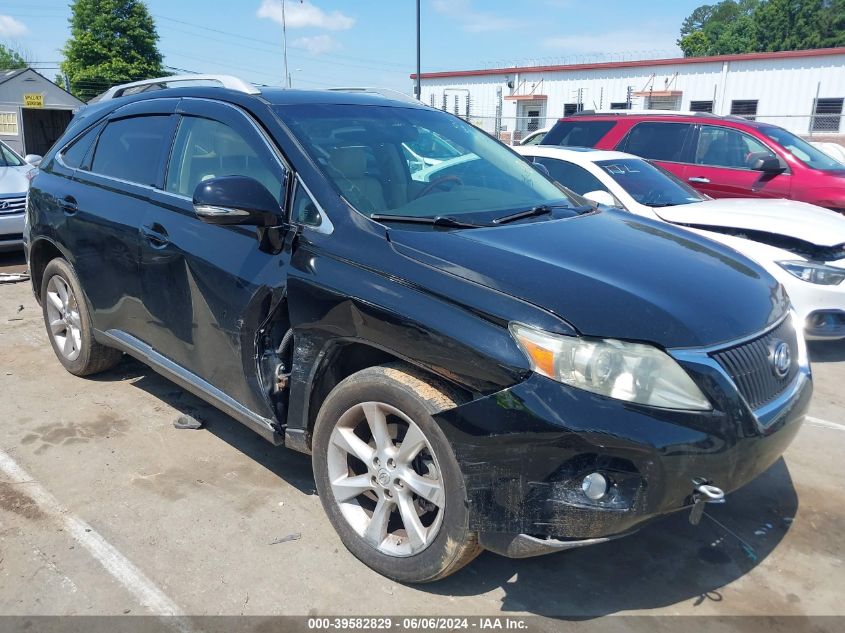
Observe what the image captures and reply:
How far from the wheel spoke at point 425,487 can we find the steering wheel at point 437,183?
1236 mm

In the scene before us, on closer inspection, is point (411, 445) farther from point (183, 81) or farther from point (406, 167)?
point (183, 81)

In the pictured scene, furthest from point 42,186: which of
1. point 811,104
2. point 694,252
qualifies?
point 811,104

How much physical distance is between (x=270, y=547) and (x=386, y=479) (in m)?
0.70

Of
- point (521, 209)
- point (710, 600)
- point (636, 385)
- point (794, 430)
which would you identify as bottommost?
point (710, 600)

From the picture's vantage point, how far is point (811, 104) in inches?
1186

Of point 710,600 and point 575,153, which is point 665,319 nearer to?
point 710,600

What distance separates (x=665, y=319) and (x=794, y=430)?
2.52 ft

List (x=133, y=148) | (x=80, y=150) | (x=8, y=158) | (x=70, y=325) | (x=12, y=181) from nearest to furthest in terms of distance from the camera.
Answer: (x=133, y=148)
(x=80, y=150)
(x=70, y=325)
(x=12, y=181)
(x=8, y=158)

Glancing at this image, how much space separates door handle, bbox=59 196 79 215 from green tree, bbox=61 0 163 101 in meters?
47.6

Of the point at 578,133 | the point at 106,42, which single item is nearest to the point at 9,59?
the point at 106,42

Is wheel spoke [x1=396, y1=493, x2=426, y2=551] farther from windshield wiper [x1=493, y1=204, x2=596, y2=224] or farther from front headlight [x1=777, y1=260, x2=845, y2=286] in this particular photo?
→ front headlight [x1=777, y1=260, x2=845, y2=286]

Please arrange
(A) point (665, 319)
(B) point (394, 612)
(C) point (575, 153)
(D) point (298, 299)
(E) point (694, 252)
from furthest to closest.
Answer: (C) point (575, 153) < (E) point (694, 252) < (D) point (298, 299) < (B) point (394, 612) < (A) point (665, 319)

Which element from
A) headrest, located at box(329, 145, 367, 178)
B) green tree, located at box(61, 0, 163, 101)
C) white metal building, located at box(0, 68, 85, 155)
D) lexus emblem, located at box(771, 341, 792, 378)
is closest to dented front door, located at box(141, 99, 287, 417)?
headrest, located at box(329, 145, 367, 178)

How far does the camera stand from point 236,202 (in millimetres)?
2834
